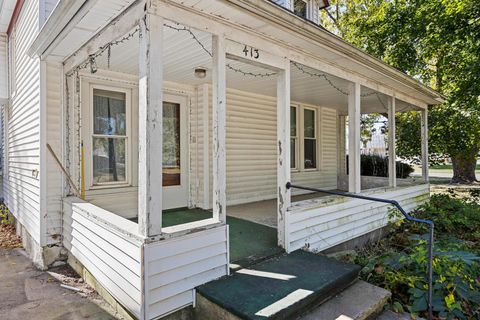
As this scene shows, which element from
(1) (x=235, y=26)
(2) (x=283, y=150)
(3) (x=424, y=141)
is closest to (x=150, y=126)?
(1) (x=235, y=26)

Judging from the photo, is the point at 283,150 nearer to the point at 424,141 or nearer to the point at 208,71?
the point at 208,71

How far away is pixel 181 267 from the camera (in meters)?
2.40

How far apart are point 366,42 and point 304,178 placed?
637cm

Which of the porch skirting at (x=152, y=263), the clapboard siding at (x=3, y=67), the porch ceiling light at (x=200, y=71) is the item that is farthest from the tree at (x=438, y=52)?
the clapboard siding at (x=3, y=67)

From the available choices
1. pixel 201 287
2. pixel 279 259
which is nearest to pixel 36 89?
pixel 201 287

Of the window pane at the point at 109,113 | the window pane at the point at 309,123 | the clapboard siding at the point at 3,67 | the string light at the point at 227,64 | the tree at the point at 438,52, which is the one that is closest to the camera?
the string light at the point at 227,64

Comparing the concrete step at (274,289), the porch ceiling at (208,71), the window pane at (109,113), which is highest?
the porch ceiling at (208,71)

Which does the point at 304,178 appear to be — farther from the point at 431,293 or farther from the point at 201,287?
the point at 201,287

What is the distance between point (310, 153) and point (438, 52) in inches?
216

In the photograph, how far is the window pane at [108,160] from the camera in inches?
174

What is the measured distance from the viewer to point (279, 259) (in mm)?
3146

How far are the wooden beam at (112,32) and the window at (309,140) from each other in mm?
5408

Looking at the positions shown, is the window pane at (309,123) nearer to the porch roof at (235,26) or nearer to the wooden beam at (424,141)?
the wooden beam at (424,141)

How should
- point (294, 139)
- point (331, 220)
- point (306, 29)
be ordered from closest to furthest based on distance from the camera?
point (306, 29) < point (331, 220) < point (294, 139)
